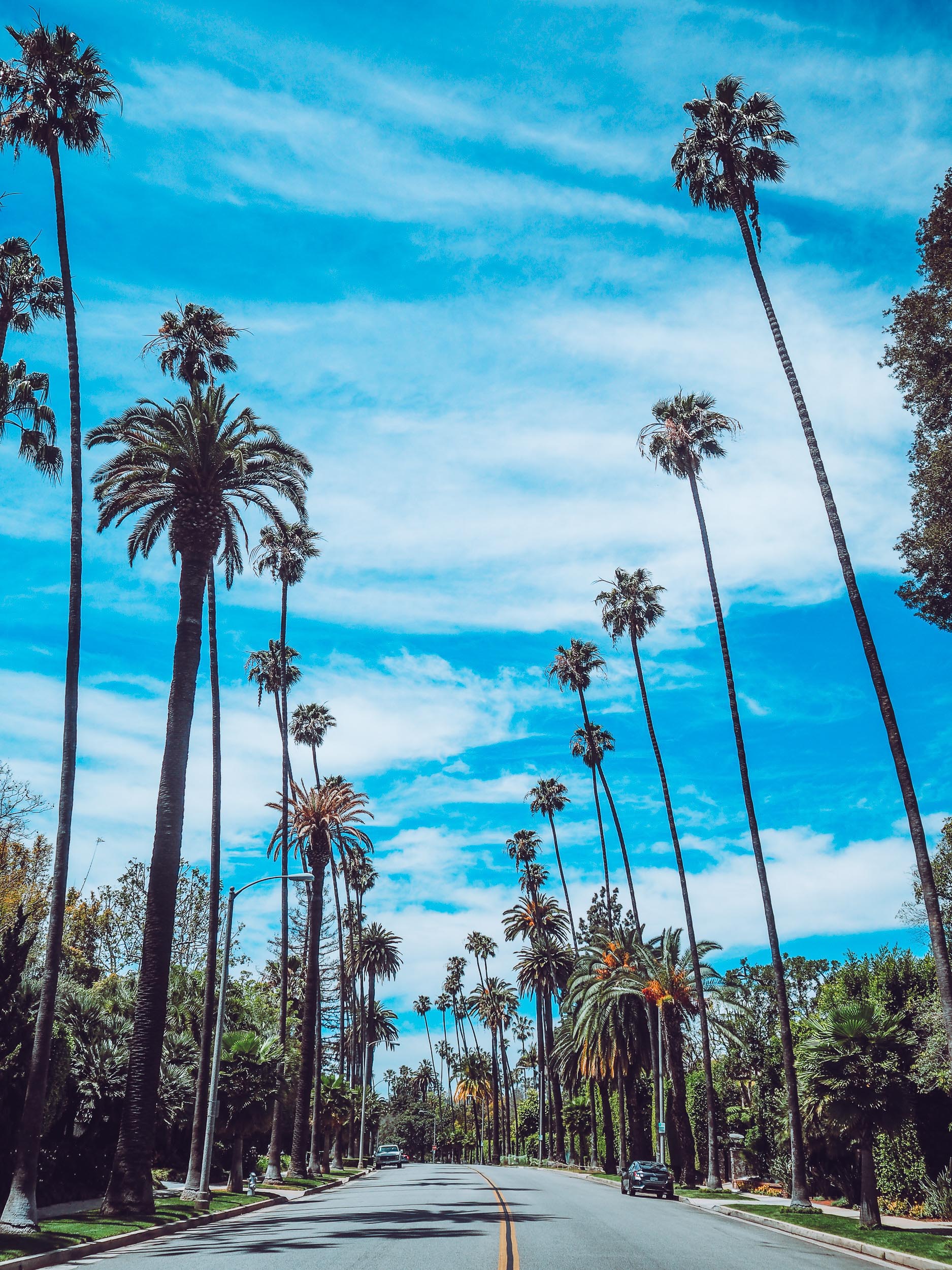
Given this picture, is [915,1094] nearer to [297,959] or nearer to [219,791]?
[219,791]

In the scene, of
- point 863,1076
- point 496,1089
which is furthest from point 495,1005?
point 863,1076

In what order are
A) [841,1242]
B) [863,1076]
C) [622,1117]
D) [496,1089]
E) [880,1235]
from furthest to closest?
[496,1089], [622,1117], [863,1076], [880,1235], [841,1242]

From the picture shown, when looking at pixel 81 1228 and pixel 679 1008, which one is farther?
pixel 679 1008

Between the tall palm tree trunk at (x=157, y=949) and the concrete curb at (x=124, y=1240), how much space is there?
1.31 meters

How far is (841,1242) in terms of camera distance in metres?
20.0

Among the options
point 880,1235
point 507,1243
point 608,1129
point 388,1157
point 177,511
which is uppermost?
point 177,511

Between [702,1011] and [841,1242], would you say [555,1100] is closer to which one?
[702,1011]

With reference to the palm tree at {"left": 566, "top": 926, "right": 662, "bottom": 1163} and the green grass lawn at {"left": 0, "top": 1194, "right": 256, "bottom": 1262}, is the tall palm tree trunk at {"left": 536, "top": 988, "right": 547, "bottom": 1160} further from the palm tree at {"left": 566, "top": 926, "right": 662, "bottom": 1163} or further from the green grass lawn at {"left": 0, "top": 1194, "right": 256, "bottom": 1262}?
the green grass lawn at {"left": 0, "top": 1194, "right": 256, "bottom": 1262}

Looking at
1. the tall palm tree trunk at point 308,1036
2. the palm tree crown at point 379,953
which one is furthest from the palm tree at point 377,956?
the tall palm tree trunk at point 308,1036

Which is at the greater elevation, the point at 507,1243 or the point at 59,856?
the point at 59,856

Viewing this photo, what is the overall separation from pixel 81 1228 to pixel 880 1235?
15.7 metres

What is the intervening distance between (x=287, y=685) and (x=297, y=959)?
140 feet

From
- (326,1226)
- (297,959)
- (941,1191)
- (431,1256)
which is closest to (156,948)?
(326,1226)

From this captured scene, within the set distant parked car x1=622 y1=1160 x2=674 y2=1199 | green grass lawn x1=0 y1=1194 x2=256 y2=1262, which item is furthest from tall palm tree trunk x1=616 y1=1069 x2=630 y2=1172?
green grass lawn x1=0 y1=1194 x2=256 y2=1262
